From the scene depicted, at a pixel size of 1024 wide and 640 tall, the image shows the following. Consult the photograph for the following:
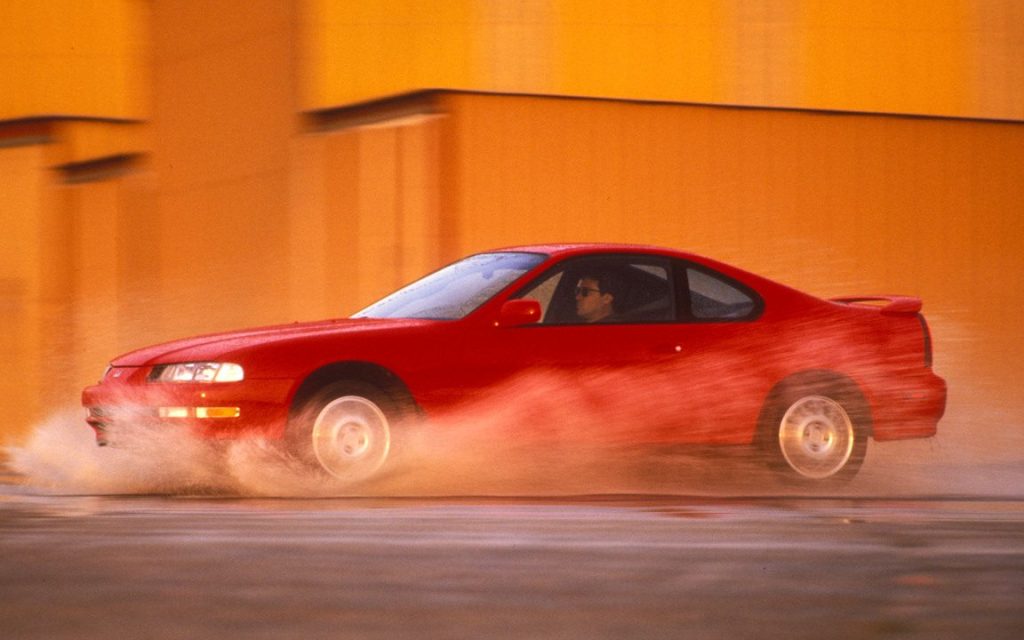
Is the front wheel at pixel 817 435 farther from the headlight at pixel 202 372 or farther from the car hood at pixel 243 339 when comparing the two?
the headlight at pixel 202 372

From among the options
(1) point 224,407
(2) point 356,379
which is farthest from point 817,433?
(1) point 224,407

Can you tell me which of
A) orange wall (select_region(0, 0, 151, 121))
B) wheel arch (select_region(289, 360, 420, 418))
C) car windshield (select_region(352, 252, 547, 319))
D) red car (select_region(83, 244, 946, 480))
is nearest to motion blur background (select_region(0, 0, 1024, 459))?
orange wall (select_region(0, 0, 151, 121))

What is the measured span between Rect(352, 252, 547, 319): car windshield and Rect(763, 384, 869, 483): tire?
1635 millimetres

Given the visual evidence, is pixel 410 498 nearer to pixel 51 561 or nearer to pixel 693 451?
pixel 693 451

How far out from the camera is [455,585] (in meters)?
6.08

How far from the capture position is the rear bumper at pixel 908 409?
1026 centimetres

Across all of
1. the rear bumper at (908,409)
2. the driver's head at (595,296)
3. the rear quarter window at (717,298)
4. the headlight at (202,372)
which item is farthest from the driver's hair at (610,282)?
the headlight at (202,372)

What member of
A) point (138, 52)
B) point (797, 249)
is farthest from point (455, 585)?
point (138, 52)

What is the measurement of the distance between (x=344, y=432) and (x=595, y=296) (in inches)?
67.4

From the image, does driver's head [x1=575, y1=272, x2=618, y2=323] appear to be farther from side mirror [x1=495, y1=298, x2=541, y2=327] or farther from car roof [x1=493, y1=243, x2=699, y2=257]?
side mirror [x1=495, y1=298, x2=541, y2=327]

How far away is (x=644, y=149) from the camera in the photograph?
580 inches

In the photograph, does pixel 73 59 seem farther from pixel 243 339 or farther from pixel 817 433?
pixel 817 433

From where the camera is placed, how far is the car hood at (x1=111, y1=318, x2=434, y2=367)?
9.05 m

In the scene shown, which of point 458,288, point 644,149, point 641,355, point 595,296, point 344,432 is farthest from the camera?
point 644,149
